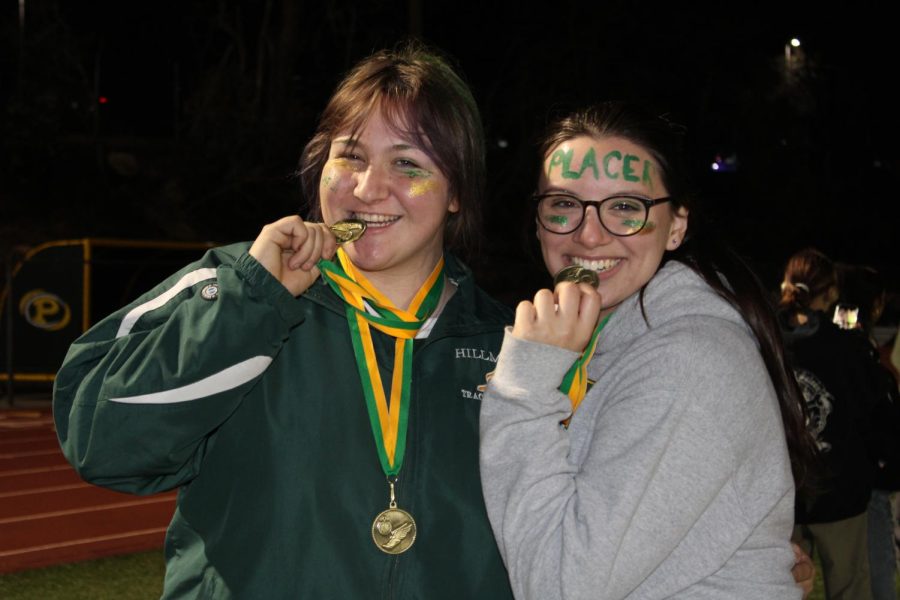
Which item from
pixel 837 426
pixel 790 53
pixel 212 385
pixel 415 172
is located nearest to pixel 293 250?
pixel 212 385

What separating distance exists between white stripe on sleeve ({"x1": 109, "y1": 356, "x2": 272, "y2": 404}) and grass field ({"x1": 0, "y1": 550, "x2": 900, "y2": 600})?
4082mm

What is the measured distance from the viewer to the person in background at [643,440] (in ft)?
5.76

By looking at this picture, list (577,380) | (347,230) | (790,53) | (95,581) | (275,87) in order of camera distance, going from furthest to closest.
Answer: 1. (790,53)
2. (275,87)
3. (95,581)
4. (347,230)
5. (577,380)

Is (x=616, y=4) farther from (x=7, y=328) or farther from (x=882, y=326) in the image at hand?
(x=7, y=328)

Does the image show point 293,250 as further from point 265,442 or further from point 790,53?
point 790,53

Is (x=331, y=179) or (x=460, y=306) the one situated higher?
(x=331, y=179)

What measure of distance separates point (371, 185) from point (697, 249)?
2.49 ft

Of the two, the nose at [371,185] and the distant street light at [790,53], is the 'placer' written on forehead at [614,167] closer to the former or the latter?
the nose at [371,185]

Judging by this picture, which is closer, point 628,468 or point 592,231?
point 628,468

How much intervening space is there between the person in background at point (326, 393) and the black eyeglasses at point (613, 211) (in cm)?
31

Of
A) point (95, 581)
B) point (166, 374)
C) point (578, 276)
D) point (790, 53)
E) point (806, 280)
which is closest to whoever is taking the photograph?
point (166, 374)

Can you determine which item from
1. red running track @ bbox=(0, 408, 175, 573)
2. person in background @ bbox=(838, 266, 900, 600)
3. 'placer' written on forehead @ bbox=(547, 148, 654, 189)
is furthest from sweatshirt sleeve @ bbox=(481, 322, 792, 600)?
Answer: red running track @ bbox=(0, 408, 175, 573)

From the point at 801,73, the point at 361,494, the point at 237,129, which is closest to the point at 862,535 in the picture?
the point at 361,494

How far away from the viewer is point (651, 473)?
175 cm
